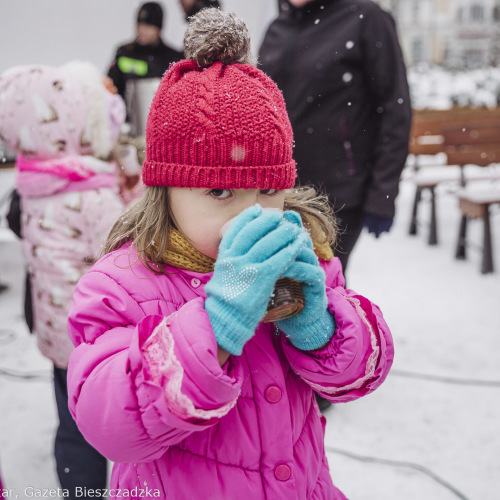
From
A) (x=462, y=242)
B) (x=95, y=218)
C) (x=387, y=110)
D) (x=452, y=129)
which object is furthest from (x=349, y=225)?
(x=452, y=129)

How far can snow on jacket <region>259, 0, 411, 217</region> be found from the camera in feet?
6.44

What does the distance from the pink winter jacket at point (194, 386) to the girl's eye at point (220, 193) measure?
0.54 ft

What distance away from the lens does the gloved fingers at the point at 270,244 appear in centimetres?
75

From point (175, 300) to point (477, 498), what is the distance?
5.25ft

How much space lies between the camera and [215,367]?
78 cm

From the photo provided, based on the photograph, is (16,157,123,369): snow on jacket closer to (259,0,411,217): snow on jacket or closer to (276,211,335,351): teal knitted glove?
(259,0,411,217): snow on jacket

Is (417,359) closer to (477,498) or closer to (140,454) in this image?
(477,498)

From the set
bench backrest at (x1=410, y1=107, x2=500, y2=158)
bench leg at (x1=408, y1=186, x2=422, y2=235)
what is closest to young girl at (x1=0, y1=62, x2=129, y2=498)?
bench leg at (x1=408, y1=186, x2=422, y2=235)

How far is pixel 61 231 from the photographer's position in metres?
1.84

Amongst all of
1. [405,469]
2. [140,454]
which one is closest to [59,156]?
[140,454]

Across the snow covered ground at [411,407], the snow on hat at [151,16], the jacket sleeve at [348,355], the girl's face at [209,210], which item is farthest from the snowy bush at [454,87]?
the girl's face at [209,210]

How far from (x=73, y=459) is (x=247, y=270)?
4.27ft

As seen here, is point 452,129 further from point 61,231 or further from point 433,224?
point 61,231

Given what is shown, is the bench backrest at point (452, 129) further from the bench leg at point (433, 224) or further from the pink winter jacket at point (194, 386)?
the pink winter jacket at point (194, 386)
